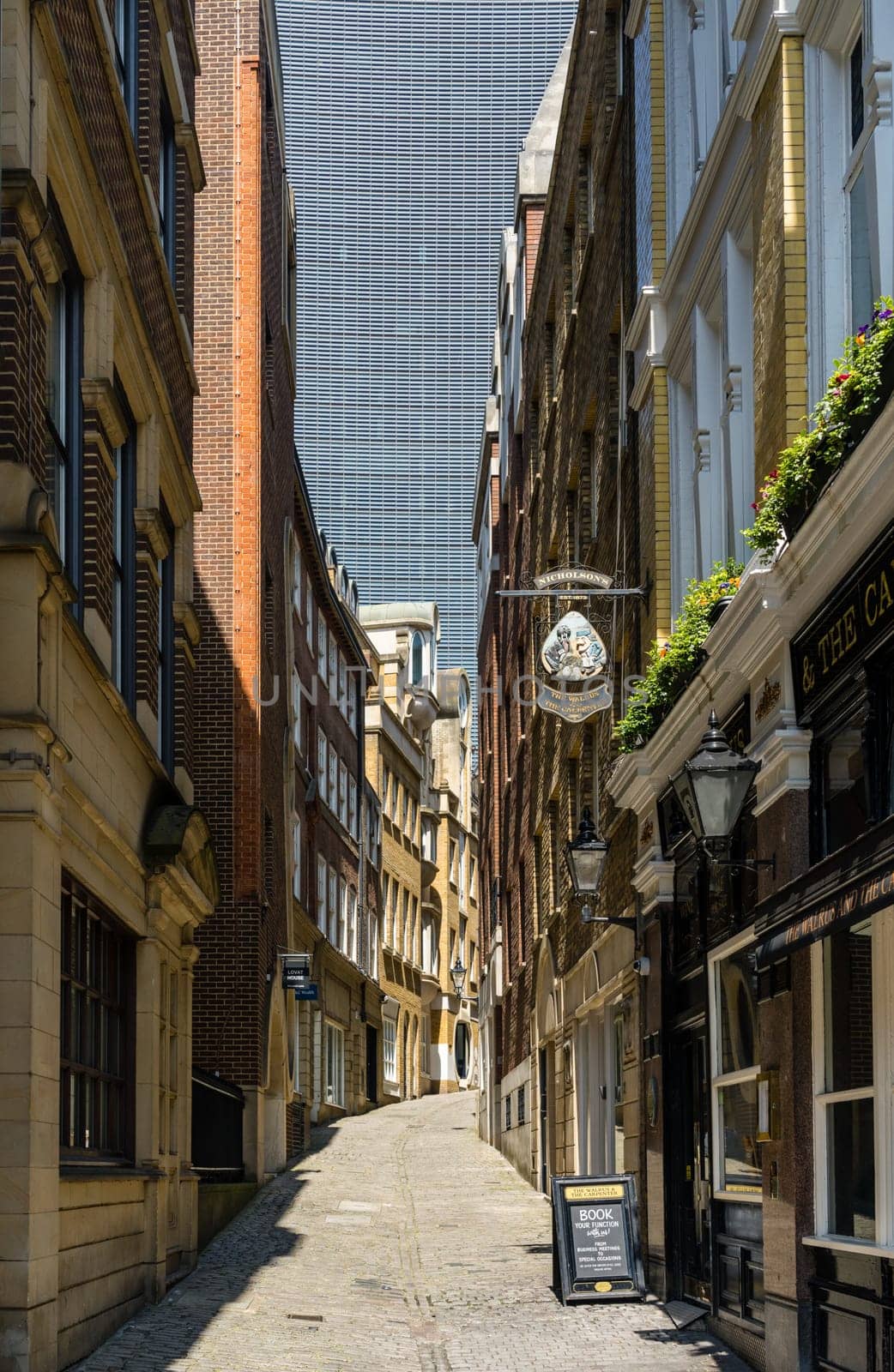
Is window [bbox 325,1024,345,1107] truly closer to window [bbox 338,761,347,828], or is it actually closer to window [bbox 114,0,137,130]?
window [bbox 338,761,347,828]

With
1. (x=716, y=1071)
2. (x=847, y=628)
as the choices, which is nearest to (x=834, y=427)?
(x=847, y=628)

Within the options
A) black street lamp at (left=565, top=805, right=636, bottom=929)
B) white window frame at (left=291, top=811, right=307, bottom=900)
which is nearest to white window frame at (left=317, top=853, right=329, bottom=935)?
white window frame at (left=291, top=811, right=307, bottom=900)

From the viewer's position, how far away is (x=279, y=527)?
3181 cm

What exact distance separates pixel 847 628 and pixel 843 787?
3.02 ft

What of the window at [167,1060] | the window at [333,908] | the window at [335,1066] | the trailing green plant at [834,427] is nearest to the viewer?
the trailing green plant at [834,427]

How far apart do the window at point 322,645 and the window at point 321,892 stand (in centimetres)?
391

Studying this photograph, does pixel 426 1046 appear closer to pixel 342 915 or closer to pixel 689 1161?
pixel 342 915

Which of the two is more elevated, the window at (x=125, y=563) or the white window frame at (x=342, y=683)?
the white window frame at (x=342, y=683)

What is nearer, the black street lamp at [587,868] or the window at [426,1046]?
the black street lamp at [587,868]

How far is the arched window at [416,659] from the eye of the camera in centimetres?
6681

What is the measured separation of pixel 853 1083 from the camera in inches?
377

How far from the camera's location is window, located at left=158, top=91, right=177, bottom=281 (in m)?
18.6

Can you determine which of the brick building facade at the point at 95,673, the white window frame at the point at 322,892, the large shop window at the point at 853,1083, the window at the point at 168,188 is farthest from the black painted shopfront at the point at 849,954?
the white window frame at the point at 322,892

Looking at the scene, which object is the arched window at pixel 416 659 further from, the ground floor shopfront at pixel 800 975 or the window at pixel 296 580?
the ground floor shopfront at pixel 800 975
